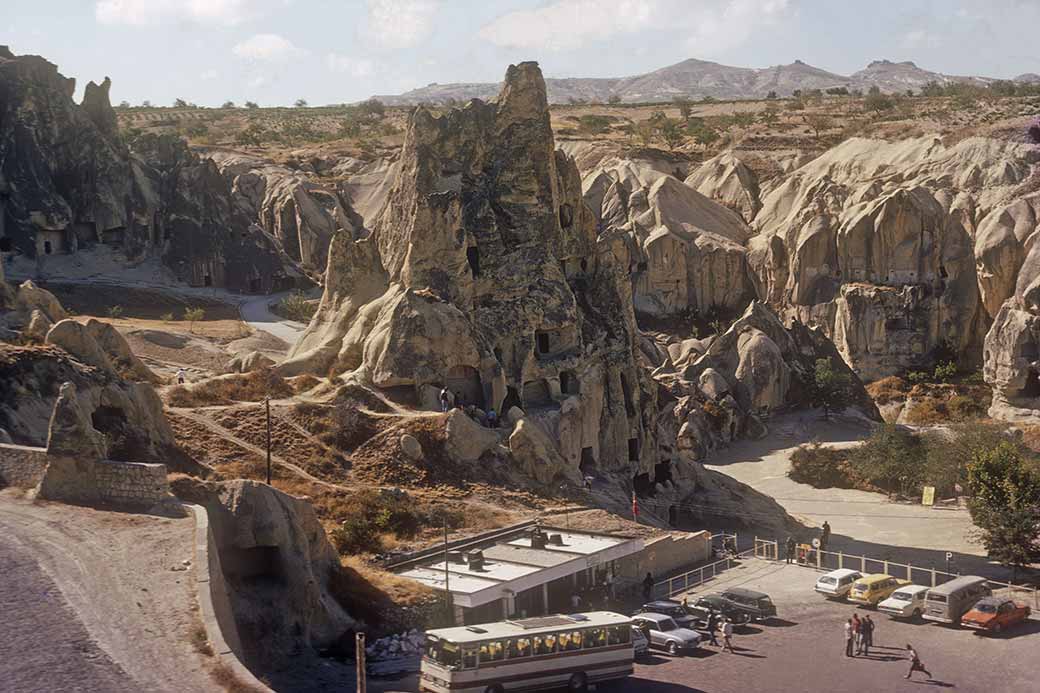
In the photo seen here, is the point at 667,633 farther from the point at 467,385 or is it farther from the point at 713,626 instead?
the point at 467,385

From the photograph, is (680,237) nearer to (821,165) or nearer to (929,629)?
(821,165)

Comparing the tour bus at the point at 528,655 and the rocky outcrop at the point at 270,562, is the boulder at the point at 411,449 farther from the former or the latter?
the tour bus at the point at 528,655

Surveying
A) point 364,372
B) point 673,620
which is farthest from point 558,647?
point 364,372

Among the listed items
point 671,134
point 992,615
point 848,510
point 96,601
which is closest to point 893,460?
point 848,510

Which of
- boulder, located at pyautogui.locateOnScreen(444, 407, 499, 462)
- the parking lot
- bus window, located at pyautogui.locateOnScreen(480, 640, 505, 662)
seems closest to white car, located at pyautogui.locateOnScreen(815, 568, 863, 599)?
the parking lot

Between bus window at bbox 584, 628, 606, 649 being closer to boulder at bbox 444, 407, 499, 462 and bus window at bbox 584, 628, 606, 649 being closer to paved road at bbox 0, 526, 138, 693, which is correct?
paved road at bbox 0, 526, 138, 693
